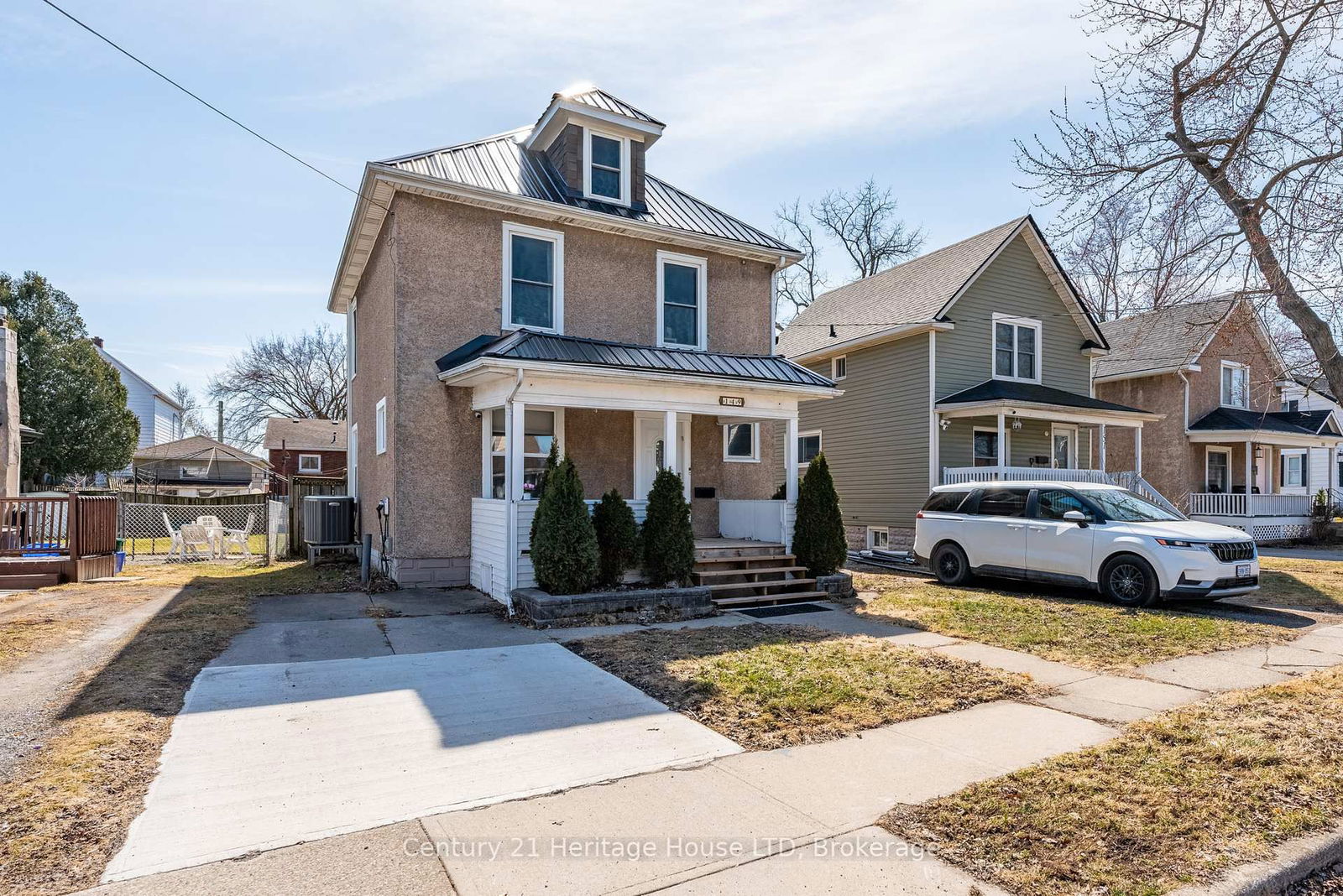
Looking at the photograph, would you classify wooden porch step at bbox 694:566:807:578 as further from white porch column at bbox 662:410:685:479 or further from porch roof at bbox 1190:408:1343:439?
porch roof at bbox 1190:408:1343:439

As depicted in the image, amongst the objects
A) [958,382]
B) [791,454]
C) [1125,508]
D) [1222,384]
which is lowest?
[1125,508]

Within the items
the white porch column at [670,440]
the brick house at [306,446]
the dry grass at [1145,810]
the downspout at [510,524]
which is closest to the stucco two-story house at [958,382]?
the white porch column at [670,440]

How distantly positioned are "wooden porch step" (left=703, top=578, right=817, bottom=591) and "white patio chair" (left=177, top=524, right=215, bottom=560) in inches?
460

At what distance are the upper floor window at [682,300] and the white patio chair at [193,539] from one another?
10794 millimetres

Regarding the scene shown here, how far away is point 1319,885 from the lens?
3.23 meters

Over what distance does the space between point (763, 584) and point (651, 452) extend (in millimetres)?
3321

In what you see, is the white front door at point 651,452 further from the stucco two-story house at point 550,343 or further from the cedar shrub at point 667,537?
the cedar shrub at point 667,537

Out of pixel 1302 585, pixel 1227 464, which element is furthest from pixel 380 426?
pixel 1227 464

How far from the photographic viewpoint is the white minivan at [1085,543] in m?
9.34

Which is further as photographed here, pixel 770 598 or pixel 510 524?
pixel 770 598

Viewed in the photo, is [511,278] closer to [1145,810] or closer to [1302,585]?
[1145,810]

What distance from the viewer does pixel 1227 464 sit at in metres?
23.6

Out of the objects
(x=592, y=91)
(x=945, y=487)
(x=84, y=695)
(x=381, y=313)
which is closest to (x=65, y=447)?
(x=381, y=313)

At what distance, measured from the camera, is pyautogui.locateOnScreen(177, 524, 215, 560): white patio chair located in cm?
1557
